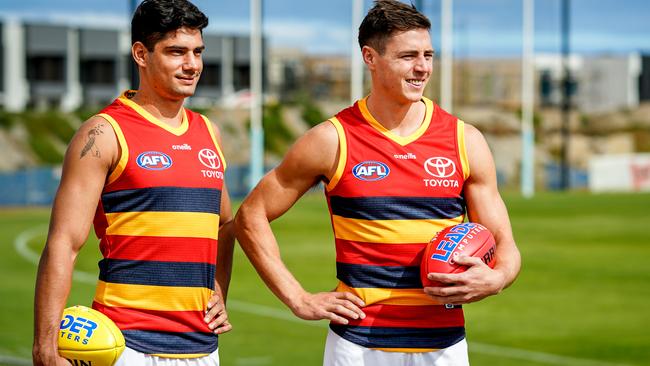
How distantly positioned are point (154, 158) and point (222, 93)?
71687 millimetres

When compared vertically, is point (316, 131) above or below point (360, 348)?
above

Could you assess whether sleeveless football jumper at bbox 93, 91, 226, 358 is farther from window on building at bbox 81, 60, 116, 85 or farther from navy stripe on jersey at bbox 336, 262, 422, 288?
window on building at bbox 81, 60, 116, 85

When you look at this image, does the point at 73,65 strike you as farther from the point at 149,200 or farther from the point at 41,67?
the point at 149,200

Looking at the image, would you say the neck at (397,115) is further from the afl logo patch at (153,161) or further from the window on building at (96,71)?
the window on building at (96,71)

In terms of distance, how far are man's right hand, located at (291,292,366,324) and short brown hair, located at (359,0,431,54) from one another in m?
1.07

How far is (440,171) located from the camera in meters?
5.16

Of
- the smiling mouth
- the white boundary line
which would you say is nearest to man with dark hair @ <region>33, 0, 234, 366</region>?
the smiling mouth

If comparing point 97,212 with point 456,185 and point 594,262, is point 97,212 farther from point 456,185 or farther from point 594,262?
point 594,262

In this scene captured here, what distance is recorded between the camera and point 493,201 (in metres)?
5.28

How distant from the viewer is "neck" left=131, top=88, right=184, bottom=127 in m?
5.25

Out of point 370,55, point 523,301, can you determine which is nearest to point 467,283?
point 370,55

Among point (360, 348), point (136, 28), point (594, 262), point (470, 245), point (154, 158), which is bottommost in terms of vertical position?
point (594, 262)

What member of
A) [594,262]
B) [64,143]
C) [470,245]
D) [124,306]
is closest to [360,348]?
[470,245]

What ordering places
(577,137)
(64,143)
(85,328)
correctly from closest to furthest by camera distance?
(85,328) → (64,143) → (577,137)
